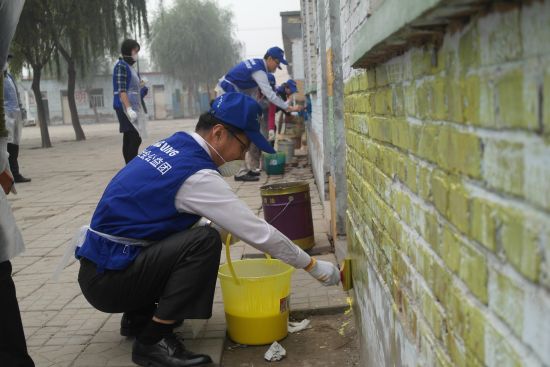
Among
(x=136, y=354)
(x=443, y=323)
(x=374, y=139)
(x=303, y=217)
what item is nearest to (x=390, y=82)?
(x=374, y=139)

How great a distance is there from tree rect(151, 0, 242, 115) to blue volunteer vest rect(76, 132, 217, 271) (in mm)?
39688

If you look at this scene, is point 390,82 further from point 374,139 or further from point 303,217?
point 303,217

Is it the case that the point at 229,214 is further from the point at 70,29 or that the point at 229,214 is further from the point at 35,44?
the point at 70,29

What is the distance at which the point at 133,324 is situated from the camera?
3.31 meters

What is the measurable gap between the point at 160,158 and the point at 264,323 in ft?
3.32

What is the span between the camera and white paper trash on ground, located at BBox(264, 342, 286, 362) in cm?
308

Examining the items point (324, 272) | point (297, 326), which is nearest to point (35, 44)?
point (297, 326)

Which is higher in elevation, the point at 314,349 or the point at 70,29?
the point at 70,29

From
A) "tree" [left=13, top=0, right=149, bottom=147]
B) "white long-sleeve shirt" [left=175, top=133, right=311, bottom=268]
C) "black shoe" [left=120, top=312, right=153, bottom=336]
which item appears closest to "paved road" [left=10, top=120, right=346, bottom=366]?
"black shoe" [left=120, top=312, right=153, bottom=336]

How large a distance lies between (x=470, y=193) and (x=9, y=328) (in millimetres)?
2029

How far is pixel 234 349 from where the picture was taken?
3246mm

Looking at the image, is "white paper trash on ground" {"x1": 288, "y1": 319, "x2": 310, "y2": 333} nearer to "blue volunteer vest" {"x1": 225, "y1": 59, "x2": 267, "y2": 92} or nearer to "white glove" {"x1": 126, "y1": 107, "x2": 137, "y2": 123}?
"blue volunteer vest" {"x1": 225, "y1": 59, "x2": 267, "y2": 92}

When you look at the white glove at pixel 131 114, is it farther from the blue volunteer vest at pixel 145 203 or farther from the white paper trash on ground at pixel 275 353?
the white paper trash on ground at pixel 275 353

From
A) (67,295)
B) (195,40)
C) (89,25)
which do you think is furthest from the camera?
(195,40)
